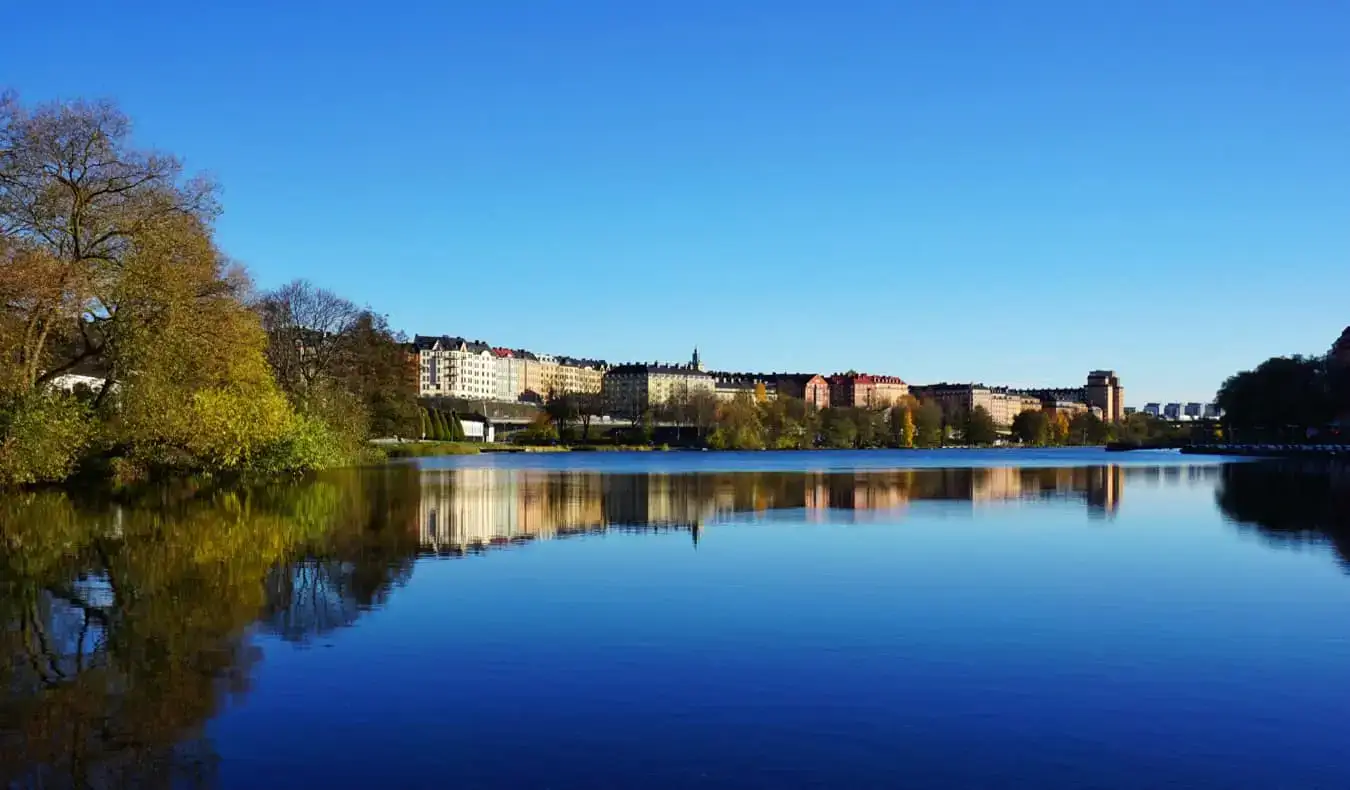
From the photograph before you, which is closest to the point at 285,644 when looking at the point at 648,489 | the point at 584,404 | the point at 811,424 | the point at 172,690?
the point at 172,690

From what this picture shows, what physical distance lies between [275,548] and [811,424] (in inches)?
5439

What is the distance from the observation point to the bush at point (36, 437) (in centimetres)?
3509

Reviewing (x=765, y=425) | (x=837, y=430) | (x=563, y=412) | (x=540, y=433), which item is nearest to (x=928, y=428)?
(x=837, y=430)

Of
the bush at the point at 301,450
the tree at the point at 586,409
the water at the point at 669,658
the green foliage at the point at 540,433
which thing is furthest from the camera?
the tree at the point at 586,409

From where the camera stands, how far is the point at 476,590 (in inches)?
675

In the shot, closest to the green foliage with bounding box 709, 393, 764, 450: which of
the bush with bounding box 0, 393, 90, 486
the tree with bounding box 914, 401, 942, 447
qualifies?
the tree with bounding box 914, 401, 942, 447

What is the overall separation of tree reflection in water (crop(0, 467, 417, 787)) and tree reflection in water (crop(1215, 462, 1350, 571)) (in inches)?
697

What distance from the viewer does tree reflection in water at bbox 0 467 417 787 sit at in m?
8.83

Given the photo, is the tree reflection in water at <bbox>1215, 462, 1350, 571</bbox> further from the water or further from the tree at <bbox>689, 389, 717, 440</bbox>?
the tree at <bbox>689, 389, 717, 440</bbox>

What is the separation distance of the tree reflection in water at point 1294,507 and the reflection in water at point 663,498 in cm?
410

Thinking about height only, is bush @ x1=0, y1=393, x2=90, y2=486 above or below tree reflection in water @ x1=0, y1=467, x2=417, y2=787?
above

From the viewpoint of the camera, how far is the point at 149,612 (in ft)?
48.2

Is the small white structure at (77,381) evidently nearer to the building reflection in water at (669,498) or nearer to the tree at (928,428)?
the building reflection in water at (669,498)

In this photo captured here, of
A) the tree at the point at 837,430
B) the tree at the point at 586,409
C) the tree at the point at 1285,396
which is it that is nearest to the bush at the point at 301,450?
the tree at the point at 1285,396
